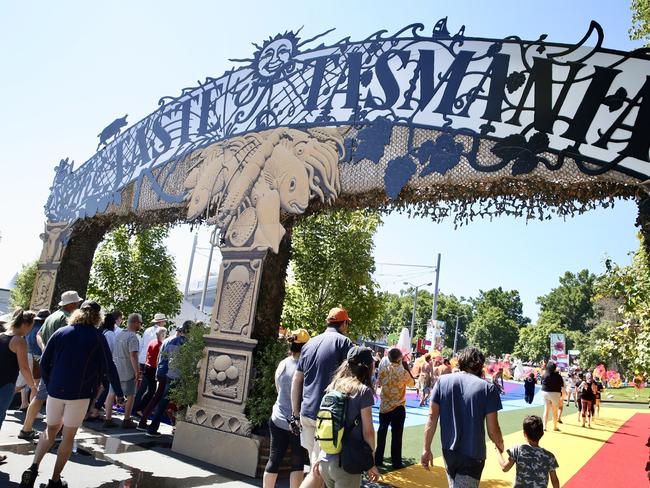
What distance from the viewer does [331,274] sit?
13422 millimetres

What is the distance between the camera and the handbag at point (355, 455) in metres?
3.28

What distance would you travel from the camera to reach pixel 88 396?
4520 mm

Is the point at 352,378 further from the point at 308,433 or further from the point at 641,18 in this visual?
the point at 641,18

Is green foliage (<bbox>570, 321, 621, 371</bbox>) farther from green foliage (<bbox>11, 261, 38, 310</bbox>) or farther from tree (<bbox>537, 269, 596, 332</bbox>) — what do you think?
green foliage (<bbox>11, 261, 38, 310</bbox>)

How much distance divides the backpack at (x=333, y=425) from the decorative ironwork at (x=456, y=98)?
2.99 meters

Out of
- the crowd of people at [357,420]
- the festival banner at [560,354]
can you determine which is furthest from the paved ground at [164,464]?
the festival banner at [560,354]

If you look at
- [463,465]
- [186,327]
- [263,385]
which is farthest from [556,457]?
[186,327]

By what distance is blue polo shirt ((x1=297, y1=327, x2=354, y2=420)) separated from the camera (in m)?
4.17

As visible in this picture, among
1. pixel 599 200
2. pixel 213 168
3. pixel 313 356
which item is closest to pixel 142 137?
pixel 213 168

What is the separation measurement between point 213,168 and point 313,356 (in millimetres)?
4003

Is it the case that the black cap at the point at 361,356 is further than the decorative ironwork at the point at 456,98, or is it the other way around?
the decorative ironwork at the point at 456,98

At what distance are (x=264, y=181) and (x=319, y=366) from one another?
3.26 metres

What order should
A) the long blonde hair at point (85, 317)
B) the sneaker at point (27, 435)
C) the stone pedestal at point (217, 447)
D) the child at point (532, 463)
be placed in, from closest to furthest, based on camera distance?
1. the child at point (532, 463)
2. the long blonde hair at point (85, 317)
3. the stone pedestal at point (217, 447)
4. the sneaker at point (27, 435)

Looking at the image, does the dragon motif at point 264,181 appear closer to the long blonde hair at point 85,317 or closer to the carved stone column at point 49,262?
the long blonde hair at point 85,317
